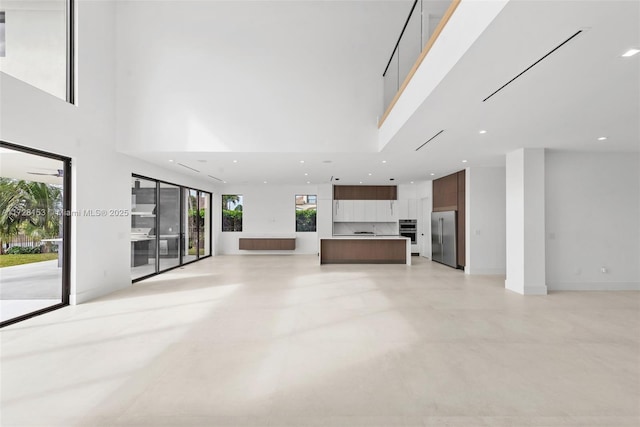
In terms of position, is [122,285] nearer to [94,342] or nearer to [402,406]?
[94,342]

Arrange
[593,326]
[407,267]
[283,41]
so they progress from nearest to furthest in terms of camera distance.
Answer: [593,326]
[283,41]
[407,267]

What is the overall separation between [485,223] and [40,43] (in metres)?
9.57

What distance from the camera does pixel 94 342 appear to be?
3711 millimetres

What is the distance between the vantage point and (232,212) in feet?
42.1

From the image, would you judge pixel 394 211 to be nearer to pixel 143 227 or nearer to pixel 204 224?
pixel 204 224

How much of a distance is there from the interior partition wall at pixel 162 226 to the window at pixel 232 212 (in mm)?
1527

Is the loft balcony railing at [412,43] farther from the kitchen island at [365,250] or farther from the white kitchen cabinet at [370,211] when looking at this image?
the white kitchen cabinet at [370,211]

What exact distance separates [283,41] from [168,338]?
5.59 m

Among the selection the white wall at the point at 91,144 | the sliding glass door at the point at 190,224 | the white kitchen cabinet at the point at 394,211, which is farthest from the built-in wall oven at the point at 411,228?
the white wall at the point at 91,144

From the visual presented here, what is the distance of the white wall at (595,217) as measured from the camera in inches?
254

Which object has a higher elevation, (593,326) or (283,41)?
(283,41)

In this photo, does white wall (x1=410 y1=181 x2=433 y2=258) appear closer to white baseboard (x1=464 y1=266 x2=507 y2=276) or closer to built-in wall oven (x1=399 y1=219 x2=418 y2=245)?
built-in wall oven (x1=399 y1=219 x2=418 y2=245)

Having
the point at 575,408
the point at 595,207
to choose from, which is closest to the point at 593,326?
the point at 575,408

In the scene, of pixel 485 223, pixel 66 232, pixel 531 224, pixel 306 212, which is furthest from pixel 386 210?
pixel 66 232
